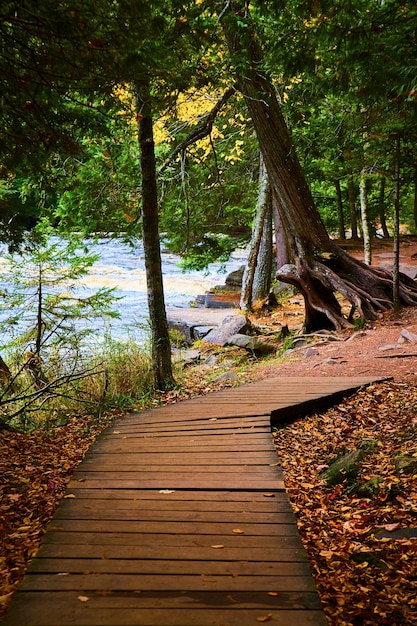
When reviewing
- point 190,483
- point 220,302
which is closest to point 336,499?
point 190,483

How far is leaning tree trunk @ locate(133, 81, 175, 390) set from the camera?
6.99 meters

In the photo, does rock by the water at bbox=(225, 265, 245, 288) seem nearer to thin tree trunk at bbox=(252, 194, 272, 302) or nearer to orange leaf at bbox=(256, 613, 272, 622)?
thin tree trunk at bbox=(252, 194, 272, 302)

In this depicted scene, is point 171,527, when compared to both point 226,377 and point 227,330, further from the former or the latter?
point 227,330

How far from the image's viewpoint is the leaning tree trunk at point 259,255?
566 inches

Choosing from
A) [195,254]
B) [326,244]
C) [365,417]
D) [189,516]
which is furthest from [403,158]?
[189,516]

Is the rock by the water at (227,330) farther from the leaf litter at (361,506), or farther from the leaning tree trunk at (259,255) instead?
the leaf litter at (361,506)

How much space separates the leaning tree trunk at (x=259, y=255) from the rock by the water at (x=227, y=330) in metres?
2.38

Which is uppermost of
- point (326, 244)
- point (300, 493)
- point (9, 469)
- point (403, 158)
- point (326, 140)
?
point (326, 140)

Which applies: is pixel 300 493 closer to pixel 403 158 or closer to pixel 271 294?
pixel 403 158

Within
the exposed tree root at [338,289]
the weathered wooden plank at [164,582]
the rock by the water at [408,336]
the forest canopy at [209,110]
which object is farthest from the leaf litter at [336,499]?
the exposed tree root at [338,289]

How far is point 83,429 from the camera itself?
6.01m

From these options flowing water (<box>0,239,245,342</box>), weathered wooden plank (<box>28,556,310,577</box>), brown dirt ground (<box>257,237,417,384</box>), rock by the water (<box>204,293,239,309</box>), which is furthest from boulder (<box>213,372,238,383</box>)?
rock by the water (<box>204,293,239,309</box>)

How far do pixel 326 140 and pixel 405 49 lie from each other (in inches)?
329

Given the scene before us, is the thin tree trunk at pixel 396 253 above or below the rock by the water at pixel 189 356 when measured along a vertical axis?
above
